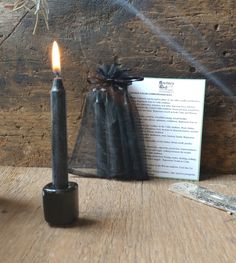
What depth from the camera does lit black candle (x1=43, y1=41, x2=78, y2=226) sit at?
640 millimetres

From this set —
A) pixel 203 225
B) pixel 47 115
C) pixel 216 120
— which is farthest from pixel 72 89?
pixel 203 225

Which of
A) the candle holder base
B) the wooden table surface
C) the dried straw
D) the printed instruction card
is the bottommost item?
the wooden table surface

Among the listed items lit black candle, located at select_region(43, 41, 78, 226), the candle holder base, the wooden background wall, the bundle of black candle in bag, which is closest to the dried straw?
the wooden background wall

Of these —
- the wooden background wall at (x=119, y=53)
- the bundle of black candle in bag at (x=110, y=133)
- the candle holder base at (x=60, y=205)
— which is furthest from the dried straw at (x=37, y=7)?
the candle holder base at (x=60, y=205)

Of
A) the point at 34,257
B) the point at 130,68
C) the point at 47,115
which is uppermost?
the point at 130,68

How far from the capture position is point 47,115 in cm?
95

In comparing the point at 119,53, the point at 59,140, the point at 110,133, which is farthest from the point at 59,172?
the point at 119,53

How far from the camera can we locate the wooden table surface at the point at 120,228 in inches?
22.6

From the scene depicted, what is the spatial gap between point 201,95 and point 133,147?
171mm

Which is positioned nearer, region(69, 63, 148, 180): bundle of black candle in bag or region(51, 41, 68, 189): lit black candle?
region(51, 41, 68, 189): lit black candle

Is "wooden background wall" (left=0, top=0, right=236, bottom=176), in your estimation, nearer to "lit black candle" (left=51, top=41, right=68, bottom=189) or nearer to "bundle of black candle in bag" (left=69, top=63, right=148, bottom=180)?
"bundle of black candle in bag" (left=69, top=63, right=148, bottom=180)

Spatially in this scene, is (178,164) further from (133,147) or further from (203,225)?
(203,225)

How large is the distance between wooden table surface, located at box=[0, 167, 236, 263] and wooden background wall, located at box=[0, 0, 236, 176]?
0.14 meters

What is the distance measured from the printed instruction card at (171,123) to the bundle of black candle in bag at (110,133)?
0.8 inches
